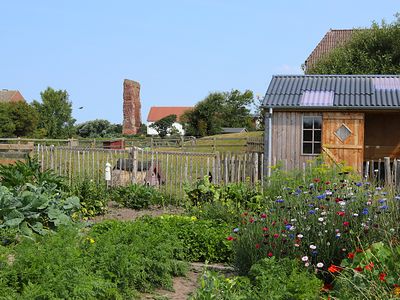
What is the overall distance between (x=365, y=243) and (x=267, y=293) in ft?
5.57

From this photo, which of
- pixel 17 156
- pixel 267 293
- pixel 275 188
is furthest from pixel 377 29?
pixel 267 293

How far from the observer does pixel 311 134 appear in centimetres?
1769

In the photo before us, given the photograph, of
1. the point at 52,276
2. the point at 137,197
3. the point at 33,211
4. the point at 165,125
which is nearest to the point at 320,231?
the point at 52,276

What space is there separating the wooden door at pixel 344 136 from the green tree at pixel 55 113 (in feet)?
150

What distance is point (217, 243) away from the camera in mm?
7965

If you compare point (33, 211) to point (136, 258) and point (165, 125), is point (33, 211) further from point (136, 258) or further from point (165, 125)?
point (165, 125)

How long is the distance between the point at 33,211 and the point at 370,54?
26.0 metres

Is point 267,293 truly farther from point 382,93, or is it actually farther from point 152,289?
point 382,93

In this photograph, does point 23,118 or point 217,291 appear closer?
point 217,291

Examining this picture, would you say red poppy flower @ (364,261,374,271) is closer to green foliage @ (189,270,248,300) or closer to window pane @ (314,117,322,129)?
green foliage @ (189,270,248,300)

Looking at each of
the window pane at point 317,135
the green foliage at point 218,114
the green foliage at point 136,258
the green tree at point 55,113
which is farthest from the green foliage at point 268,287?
the green tree at point 55,113

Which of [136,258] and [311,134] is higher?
[311,134]

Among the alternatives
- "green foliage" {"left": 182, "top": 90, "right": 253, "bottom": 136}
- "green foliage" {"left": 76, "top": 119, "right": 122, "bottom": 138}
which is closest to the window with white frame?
"green foliage" {"left": 182, "top": 90, "right": 253, "bottom": 136}

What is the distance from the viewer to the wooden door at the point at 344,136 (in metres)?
17.5
